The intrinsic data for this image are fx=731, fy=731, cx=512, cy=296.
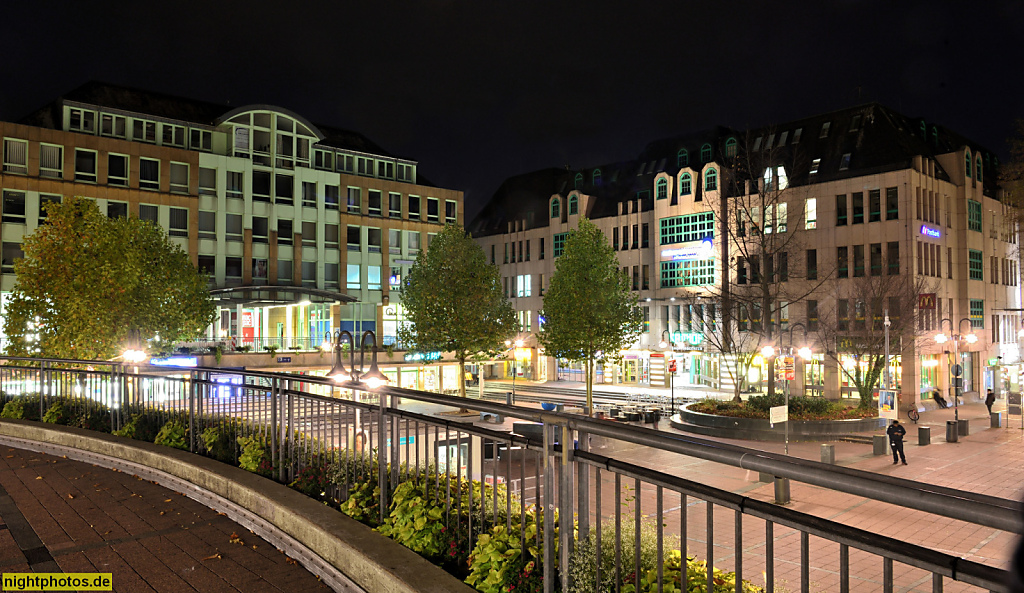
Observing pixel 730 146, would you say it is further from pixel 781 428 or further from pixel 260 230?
pixel 260 230

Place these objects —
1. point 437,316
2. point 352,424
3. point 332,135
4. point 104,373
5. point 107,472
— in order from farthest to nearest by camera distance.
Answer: point 332,135
point 437,316
point 104,373
point 107,472
point 352,424

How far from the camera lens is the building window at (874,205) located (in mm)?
48094

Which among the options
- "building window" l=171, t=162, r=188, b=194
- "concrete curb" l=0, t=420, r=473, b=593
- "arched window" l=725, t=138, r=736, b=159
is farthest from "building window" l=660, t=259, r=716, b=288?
"concrete curb" l=0, t=420, r=473, b=593

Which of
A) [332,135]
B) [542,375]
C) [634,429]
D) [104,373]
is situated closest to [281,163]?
[332,135]

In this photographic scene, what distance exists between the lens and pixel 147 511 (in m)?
7.82

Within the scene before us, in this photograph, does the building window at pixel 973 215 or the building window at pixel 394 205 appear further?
the building window at pixel 394 205

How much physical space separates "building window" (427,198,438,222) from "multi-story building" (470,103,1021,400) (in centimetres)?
1191

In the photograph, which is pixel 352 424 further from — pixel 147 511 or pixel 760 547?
pixel 760 547

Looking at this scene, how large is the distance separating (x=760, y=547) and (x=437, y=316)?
3238 centimetres

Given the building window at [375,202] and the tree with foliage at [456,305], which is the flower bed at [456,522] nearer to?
the tree with foliage at [456,305]

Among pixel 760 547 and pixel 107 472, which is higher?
pixel 107 472

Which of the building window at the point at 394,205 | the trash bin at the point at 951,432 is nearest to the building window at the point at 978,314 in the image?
the trash bin at the point at 951,432

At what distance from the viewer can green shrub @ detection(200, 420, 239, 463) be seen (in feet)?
30.5

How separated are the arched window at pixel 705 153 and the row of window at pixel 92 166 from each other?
39.8 meters
